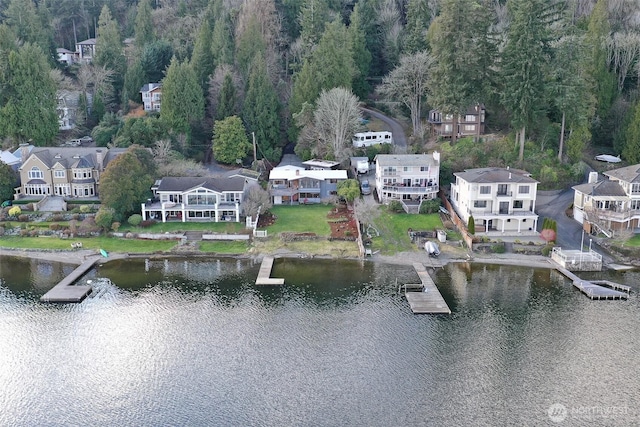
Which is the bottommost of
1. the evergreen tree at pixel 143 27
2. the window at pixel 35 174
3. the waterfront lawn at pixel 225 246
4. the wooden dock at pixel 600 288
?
the wooden dock at pixel 600 288

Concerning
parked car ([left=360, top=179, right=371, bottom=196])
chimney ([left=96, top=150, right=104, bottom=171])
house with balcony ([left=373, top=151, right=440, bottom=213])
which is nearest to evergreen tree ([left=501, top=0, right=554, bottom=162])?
house with balcony ([left=373, top=151, right=440, bottom=213])

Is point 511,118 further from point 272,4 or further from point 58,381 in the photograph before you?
point 58,381

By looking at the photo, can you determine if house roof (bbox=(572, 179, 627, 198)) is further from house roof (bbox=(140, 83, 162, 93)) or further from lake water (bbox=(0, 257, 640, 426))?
house roof (bbox=(140, 83, 162, 93))

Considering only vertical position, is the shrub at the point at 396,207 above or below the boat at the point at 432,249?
above

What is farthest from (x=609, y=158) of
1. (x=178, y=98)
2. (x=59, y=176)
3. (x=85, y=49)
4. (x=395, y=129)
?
(x=85, y=49)

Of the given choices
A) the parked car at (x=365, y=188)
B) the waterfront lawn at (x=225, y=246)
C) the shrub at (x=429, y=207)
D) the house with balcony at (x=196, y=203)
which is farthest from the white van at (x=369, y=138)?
the waterfront lawn at (x=225, y=246)

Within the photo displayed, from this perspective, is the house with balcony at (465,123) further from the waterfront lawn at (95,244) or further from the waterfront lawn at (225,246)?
the waterfront lawn at (95,244)
